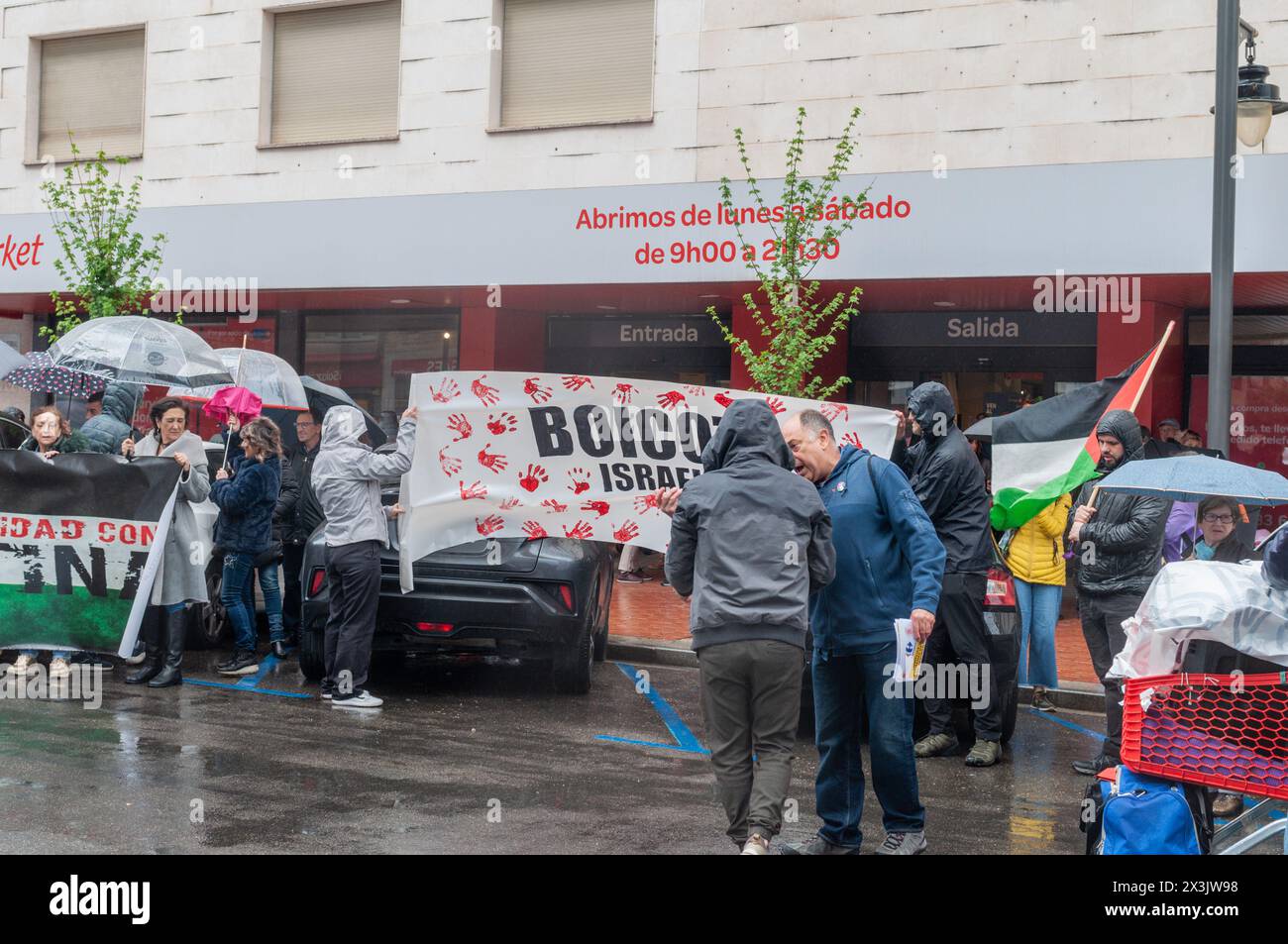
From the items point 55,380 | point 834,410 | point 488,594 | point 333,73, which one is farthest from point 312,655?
point 333,73

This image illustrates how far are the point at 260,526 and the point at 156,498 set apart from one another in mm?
837

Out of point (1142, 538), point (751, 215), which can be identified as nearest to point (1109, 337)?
point (751, 215)

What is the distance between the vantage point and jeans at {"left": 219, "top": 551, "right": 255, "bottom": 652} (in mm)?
10594

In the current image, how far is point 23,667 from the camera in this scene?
33.4 feet

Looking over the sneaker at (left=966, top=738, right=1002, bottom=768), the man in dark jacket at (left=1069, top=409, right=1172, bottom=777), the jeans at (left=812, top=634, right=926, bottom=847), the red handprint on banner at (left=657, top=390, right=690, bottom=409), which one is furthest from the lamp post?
the jeans at (left=812, top=634, right=926, bottom=847)

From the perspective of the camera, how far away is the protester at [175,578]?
9930 mm

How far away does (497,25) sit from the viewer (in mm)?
16672

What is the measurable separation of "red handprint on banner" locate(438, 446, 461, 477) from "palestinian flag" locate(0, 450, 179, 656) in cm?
200

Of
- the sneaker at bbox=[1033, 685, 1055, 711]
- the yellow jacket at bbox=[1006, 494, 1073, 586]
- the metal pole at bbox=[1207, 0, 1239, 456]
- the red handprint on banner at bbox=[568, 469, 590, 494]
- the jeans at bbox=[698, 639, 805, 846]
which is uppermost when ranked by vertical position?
the metal pole at bbox=[1207, 0, 1239, 456]

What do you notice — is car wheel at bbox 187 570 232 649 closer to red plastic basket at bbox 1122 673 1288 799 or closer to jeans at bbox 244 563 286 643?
jeans at bbox 244 563 286 643

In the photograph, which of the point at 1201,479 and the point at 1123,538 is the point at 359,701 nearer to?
the point at 1123,538

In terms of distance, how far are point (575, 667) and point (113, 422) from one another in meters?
4.11

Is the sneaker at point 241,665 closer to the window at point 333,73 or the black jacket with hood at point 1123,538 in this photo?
the black jacket with hood at point 1123,538

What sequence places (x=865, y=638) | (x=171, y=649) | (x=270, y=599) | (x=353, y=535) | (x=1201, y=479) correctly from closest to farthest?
(x=865, y=638)
(x=1201, y=479)
(x=353, y=535)
(x=171, y=649)
(x=270, y=599)
